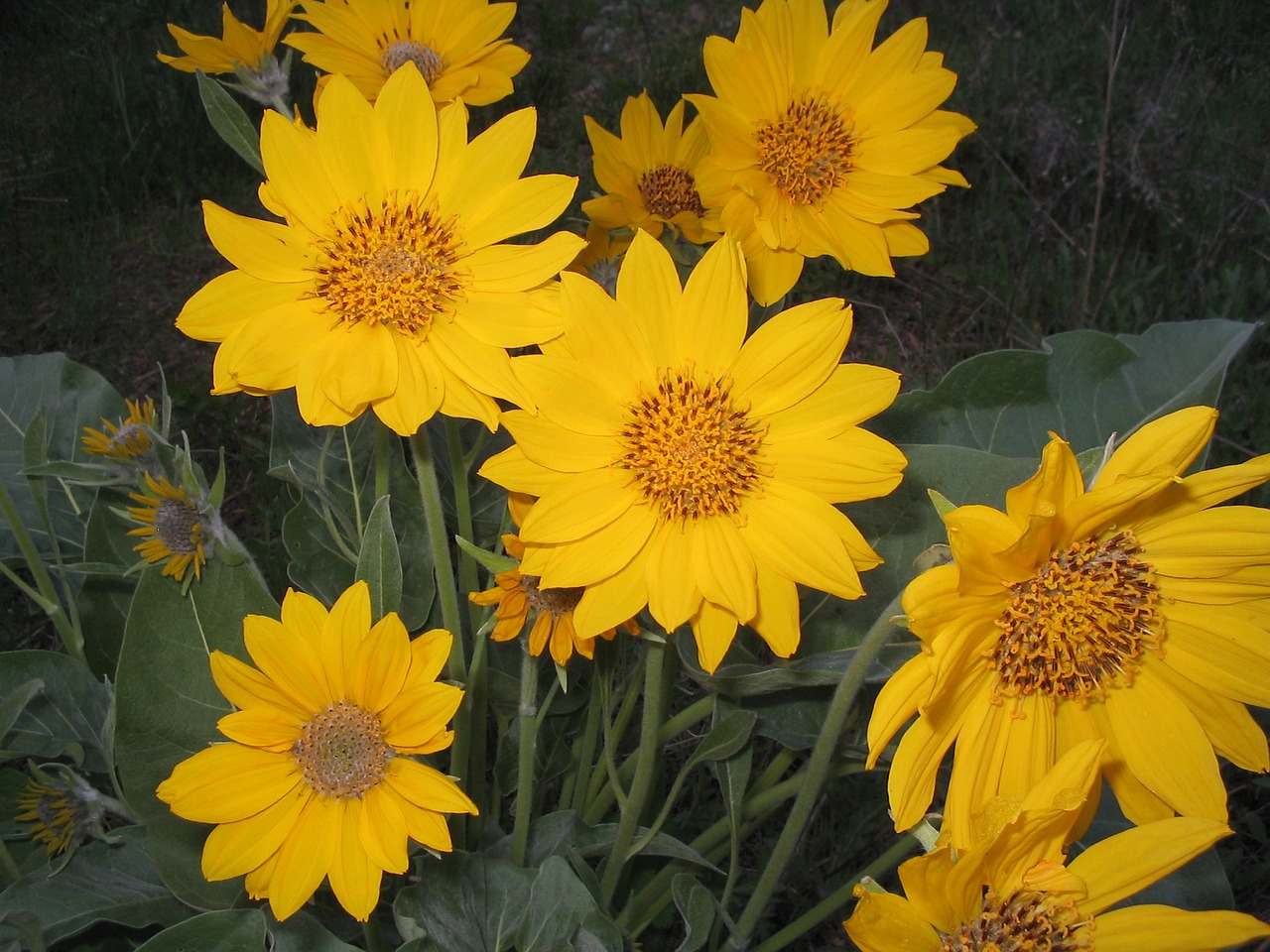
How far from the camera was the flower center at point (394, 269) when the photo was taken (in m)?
1.04

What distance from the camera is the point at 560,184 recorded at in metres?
1.03

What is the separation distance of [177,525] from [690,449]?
64 cm

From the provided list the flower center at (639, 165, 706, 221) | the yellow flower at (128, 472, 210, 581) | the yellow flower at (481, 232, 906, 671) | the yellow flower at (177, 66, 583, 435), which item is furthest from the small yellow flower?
the flower center at (639, 165, 706, 221)

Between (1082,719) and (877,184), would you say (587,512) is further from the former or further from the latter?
(877,184)

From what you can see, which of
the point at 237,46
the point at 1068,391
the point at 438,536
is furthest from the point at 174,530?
the point at 1068,391

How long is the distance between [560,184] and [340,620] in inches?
18.8

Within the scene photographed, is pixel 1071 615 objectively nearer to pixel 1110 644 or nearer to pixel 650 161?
pixel 1110 644

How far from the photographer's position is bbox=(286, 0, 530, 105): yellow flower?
1.33 m

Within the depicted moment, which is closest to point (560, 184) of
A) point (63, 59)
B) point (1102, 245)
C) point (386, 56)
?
point (386, 56)

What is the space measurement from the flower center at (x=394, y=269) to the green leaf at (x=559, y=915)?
0.60 m

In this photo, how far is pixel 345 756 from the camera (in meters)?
1.05

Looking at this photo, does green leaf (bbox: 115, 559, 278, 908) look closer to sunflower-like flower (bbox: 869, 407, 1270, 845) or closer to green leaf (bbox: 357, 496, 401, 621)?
green leaf (bbox: 357, 496, 401, 621)

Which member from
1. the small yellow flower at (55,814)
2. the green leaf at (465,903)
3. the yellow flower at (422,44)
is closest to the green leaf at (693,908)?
the green leaf at (465,903)

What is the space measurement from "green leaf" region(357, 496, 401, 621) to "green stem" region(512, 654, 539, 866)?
162mm
